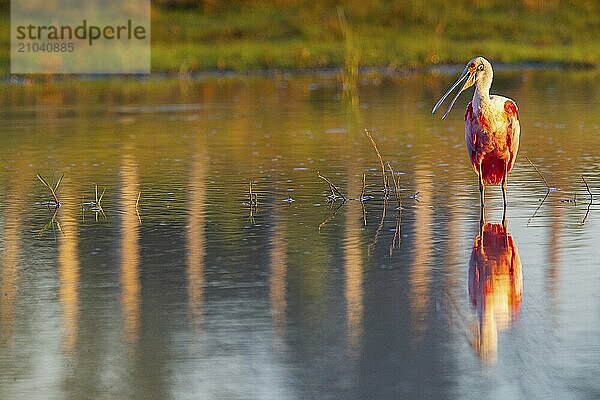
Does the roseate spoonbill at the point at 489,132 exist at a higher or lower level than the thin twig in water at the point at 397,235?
higher

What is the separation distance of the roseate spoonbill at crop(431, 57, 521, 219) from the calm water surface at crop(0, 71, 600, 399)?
11.3 inches

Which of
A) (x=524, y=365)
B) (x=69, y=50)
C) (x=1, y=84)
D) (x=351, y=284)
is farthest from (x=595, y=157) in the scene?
(x=69, y=50)

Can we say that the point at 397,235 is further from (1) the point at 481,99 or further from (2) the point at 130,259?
(1) the point at 481,99

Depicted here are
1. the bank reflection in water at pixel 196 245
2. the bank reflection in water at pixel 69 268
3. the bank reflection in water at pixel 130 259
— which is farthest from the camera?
the bank reflection in water at pixel 196 245

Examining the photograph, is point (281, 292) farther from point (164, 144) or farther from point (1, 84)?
point (1, 84)

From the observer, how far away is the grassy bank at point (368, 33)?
33094 mm

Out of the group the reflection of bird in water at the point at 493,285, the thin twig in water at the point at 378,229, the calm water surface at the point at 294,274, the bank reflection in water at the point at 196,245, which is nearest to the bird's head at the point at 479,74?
the calm water surface at the point at 294,274

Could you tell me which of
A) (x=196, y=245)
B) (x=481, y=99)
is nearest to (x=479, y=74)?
(x=481, y=99)

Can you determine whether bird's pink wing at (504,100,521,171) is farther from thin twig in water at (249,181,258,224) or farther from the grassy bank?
the grassy bank

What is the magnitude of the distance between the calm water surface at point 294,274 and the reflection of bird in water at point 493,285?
0.02 m

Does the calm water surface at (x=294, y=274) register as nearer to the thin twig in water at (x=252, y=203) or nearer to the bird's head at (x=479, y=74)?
the thin twig in water at (x=252, y=203)

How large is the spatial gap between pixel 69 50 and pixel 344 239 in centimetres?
2519

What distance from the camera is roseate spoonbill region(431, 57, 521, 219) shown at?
11578 mm

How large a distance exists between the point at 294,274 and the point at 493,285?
1.20m
